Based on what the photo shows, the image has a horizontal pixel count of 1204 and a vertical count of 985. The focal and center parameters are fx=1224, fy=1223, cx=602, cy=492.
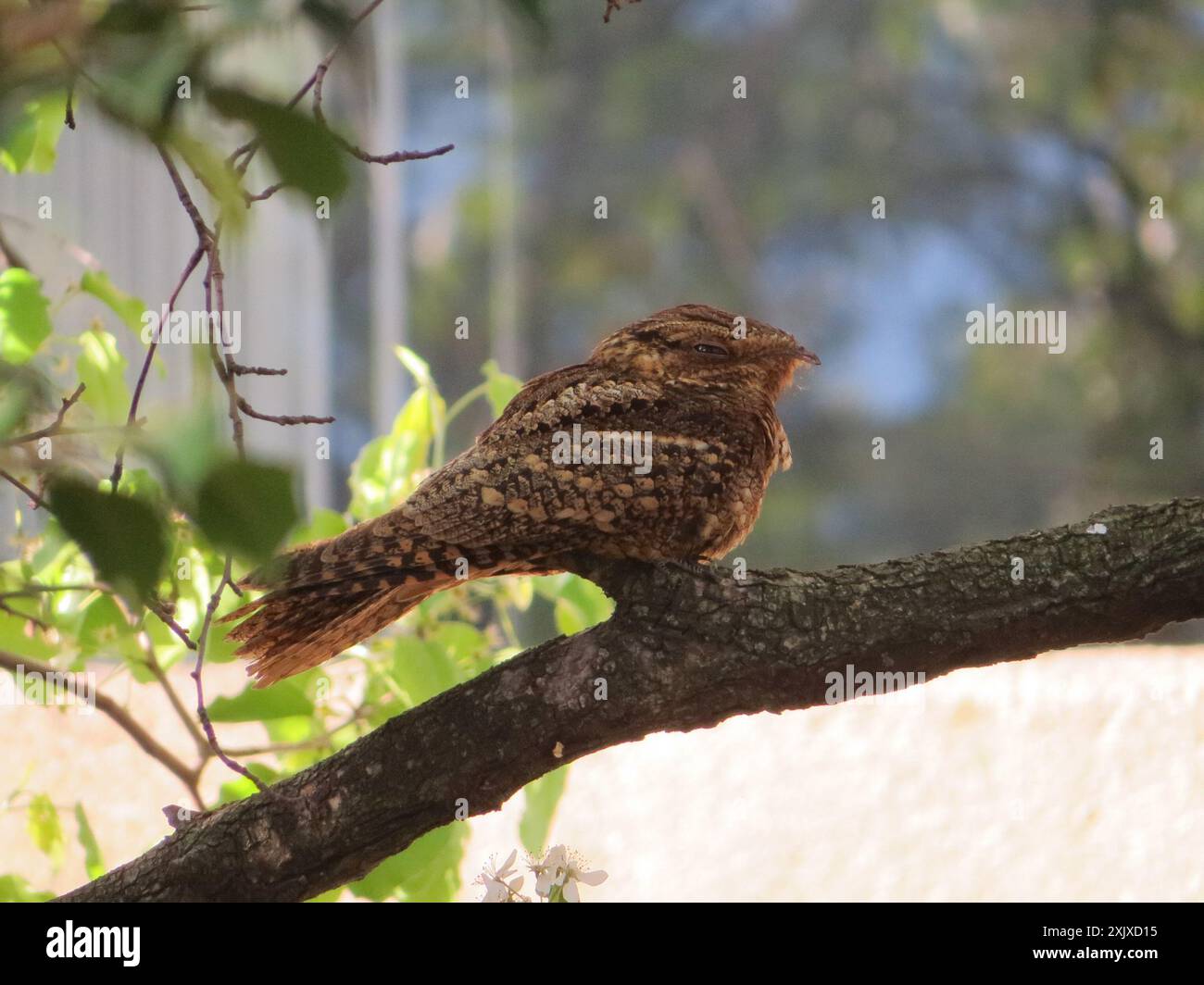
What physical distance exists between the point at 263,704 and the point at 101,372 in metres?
0.53

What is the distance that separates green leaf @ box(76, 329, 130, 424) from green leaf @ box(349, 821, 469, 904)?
28.9 inches

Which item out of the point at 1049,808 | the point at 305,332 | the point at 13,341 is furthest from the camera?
the point at 305,332

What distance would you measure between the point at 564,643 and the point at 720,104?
5.65 meters

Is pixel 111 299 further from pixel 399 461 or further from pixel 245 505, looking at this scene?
pixel 245 505

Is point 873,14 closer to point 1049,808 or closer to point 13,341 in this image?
point 1049,808

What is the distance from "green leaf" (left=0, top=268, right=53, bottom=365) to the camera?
164 cm

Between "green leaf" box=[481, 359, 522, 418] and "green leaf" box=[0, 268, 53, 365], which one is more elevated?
"green leaf" box=[0, 268, 53, 365]

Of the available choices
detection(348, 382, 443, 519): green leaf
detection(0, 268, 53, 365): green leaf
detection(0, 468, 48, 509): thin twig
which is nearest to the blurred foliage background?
detection(348, 382, 443, 519): green leaf

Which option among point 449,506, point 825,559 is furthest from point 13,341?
point 825,559

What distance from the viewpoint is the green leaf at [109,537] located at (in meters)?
0.32

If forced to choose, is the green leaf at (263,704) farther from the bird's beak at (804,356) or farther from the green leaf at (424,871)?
the bird's beak at (804,356)

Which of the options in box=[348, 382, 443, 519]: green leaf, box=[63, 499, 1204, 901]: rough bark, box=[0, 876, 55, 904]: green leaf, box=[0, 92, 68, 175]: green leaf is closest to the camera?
box=[63, 499, 1204, 901]: rough bark

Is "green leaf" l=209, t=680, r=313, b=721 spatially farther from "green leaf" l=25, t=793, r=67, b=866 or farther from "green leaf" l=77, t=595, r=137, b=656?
"green leaf" l=25, t=793, r=67, b=866

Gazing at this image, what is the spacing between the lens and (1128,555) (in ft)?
4.18
